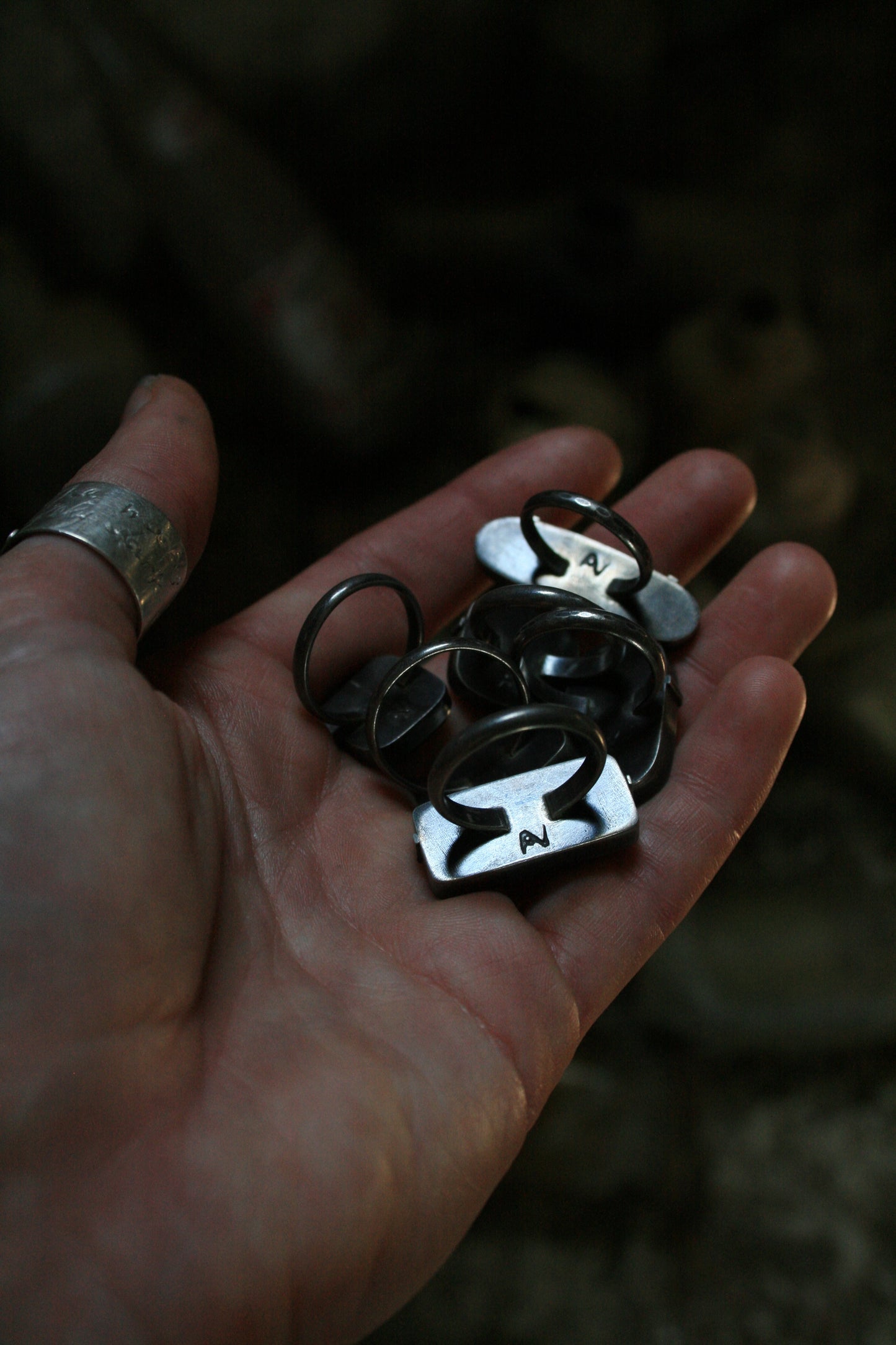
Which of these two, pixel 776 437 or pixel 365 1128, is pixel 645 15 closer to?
pixel 776 437

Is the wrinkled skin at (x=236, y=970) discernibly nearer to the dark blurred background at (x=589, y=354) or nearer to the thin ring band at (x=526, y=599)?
the thin ring band at (x=526, y=599)

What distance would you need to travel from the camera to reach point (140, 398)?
1.24 m

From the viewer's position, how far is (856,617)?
1.93m

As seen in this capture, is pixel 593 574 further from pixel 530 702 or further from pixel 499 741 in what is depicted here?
pixel 499 741

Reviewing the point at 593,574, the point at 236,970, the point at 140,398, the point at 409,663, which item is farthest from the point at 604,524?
the point at 236,970

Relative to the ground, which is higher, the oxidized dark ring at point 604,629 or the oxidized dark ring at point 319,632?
the oxidized dark ring at point 319,632

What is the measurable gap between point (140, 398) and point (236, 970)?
0.66 metres

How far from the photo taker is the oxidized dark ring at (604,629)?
116 cm

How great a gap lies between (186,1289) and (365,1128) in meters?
0.17

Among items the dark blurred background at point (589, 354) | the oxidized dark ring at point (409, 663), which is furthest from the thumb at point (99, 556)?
the dark blurred background at point (589, 354)

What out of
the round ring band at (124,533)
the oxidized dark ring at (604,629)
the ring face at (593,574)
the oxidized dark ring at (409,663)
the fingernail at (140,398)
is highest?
the fingernail at (140,398)

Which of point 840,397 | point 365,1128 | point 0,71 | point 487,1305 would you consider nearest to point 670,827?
point 365,1128

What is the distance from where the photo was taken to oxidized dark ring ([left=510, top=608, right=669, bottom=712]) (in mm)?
1160

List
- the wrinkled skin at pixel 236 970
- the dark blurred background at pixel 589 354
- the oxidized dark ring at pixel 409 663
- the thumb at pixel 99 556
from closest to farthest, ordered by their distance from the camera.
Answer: the wrinkled skin at pixel 236 970 → the thumb at pixel 99 556 → the oxidized dark ring at pixel 409 663 → the dark blurred background at pixel 589 354
